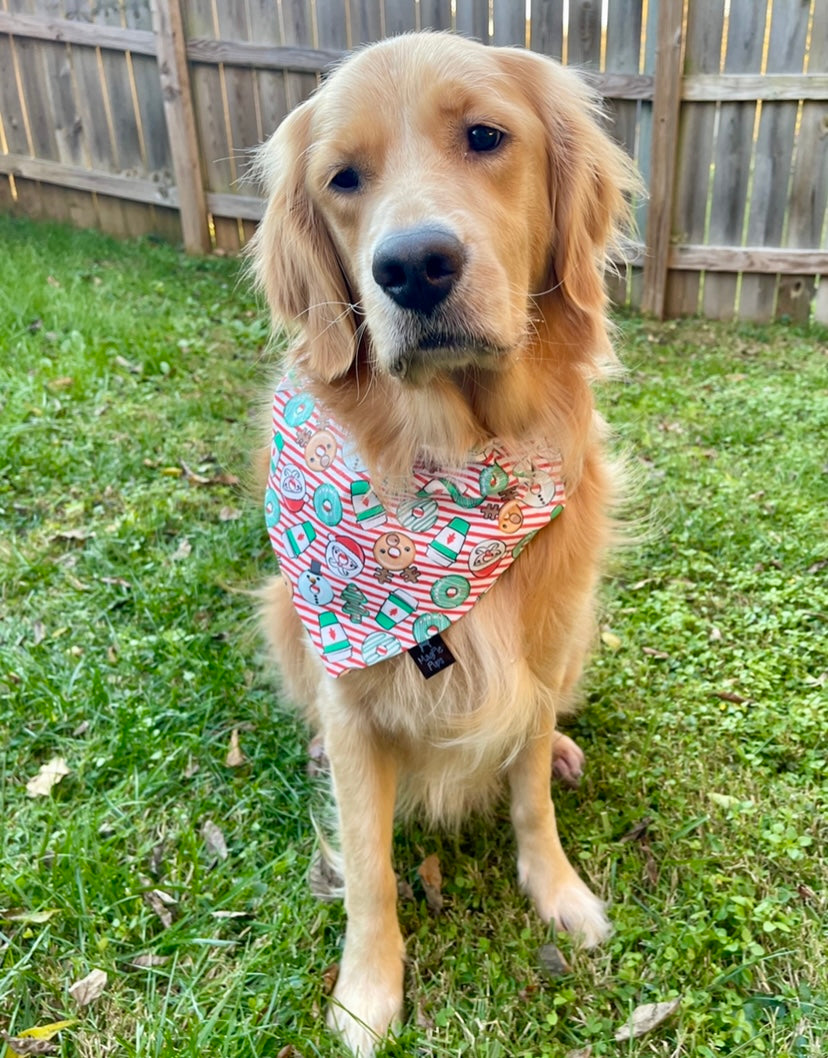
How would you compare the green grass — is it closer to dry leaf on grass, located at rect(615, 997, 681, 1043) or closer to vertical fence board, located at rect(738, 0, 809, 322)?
dry leaf on grass, located at rect(615, 997, 681, 1043)

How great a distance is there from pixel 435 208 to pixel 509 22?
5426 millimetres

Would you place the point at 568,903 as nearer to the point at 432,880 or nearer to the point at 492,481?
the point at 432,880

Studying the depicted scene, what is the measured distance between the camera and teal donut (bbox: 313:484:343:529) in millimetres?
2033

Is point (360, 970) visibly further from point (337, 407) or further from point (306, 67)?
point (306, 67)

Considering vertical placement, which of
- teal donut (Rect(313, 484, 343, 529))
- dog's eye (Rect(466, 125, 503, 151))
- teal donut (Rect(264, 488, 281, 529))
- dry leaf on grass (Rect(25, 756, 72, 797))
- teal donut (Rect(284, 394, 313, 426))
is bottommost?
dry leaf on grass (Rect(25, 756, 72, 797))

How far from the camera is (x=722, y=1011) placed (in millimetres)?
1883

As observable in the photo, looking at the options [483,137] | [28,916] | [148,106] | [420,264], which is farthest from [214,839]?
[148,106]

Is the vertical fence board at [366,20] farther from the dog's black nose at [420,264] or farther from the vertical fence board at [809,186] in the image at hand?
the dog's black nose at [420,264]

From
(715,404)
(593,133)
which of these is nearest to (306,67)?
(715,404)

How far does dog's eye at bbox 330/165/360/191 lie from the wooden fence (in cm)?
391

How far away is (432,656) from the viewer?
2.01 metres

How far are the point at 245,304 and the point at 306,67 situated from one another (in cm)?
193

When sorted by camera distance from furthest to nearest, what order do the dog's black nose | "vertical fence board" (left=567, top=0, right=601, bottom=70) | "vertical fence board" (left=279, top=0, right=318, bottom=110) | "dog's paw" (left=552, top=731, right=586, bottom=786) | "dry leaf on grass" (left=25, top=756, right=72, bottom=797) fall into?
"vertical fence board" (left=279, top=0, right=318, bottom=110)
"vertical fence board" (left=567, top=0, right=601, bottom=70)
"dog's paw" (left=552, top=731, right=586, bottom=786)
"dry leaf on grass" (left=25, top=756, right=72, bottom=797)
the dog's black nose

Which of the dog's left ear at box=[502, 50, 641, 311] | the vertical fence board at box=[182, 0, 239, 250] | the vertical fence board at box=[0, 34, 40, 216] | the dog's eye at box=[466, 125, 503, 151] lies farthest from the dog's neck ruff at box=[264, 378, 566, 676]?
the vertical fence board at box=[0, 34, 40, 216]
